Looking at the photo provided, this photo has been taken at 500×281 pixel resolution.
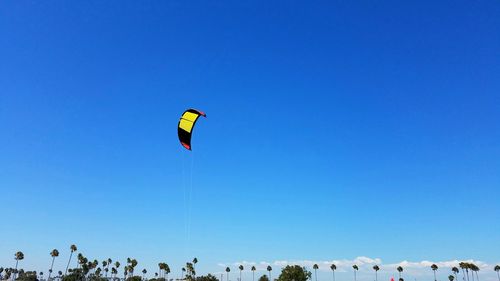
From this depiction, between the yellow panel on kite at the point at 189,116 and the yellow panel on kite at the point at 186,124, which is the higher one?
the yellow panel on kite at the point at 189,116

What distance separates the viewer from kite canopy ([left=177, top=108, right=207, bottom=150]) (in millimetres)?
23281

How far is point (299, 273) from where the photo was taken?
13538 centimetres

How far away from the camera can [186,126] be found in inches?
925

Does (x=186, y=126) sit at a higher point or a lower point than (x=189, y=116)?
lower

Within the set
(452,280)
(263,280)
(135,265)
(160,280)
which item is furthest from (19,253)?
(452,280)

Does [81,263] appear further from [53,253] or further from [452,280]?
[452,280]

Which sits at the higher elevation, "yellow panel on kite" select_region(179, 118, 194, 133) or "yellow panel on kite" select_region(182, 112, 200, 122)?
"yellow panel on kite" select_region(182, 112, 200, 122)

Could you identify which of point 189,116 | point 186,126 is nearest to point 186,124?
point 186,126

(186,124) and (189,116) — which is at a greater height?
(189,116)

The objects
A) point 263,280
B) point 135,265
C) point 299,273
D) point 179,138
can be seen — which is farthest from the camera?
point 135,265

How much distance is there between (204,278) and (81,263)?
65.2 metres

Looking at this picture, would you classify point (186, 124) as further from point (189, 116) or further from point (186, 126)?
point (189, 116)

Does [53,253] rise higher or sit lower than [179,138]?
higher

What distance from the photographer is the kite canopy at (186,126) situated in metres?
23.3
